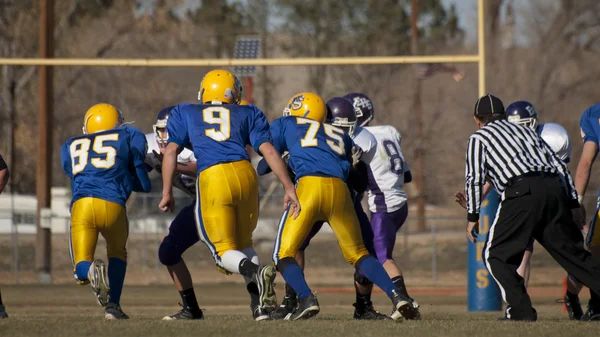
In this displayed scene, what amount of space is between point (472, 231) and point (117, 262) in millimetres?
2806

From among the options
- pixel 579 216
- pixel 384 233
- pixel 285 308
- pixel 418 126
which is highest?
pixel 418 126

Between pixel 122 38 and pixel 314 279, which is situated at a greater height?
pixel 122 38

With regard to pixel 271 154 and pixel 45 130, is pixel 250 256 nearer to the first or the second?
pixel 271 154

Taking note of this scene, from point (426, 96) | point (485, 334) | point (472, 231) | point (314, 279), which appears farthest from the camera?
point (426, 96)

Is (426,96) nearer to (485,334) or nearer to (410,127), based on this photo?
(410,127)

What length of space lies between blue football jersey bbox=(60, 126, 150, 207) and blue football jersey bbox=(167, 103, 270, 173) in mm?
549

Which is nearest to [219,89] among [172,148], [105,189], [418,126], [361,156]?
[172,148]

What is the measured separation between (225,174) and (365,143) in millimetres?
1746

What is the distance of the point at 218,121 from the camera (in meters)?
7.57

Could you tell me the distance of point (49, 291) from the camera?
15.0 m

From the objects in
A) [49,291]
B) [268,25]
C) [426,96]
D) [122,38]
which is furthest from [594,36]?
[49,291]

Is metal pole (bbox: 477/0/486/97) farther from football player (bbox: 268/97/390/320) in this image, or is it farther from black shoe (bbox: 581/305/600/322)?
black shoe (bbox: 581/305/600/322)

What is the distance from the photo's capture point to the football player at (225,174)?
7.32 meters

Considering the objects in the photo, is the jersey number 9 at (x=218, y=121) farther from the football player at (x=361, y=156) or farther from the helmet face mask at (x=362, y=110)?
the helmet face mask at (x=362, y=110)
